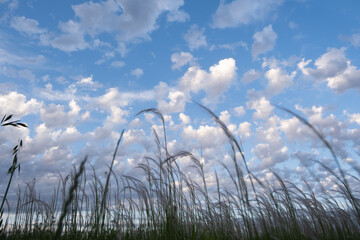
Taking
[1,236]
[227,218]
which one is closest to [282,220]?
[227,218]

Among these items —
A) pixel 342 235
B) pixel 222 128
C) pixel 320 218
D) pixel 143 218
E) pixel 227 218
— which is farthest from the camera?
pixel 143 218

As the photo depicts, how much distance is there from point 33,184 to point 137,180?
122 inches

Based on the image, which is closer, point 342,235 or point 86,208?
point 342,235

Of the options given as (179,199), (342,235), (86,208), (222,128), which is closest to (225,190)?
(179,199)

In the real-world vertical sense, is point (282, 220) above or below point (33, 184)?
below

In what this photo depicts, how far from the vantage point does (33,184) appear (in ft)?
20.9

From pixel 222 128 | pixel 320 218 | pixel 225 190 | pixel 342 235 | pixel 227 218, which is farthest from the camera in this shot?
pixel 225 190

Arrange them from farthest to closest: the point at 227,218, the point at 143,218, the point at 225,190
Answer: the point at 225,190, the point at 143,218, the point at 227,218

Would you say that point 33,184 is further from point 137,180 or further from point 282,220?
point 282,220

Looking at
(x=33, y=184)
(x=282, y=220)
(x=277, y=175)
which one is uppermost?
(x=33, y=184)

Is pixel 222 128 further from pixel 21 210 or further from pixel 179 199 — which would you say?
pixel 21 210

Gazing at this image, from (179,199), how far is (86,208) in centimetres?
214

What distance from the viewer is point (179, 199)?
437 cm

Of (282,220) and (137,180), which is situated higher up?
(137,180)
